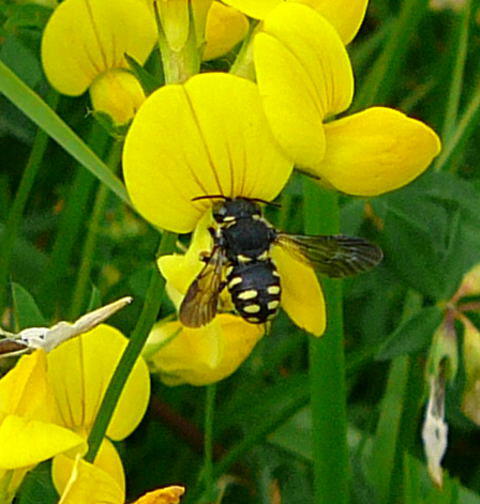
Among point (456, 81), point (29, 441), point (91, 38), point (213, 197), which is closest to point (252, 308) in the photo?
point (213, 197)

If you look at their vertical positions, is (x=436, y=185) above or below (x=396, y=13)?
below

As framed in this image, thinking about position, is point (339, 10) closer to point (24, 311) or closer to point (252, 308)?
point (252, 308)

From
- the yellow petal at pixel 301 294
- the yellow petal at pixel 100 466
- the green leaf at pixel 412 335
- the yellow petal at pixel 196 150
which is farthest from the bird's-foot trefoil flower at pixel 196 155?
the green leaf at pixel 412 335

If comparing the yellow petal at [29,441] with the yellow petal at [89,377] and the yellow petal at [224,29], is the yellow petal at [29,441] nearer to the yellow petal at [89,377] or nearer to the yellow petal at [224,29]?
the yellow petal at [89,377]

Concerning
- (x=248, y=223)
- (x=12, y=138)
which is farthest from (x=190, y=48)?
(x=12, y=138)

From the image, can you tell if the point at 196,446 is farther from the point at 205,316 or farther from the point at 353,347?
the point at 205,316

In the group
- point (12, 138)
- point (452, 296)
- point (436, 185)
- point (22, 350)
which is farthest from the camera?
point (12, 138)

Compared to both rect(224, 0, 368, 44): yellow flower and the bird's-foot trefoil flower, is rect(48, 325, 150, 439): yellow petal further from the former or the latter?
rect(224, 0, 368, 44): yellow flower
